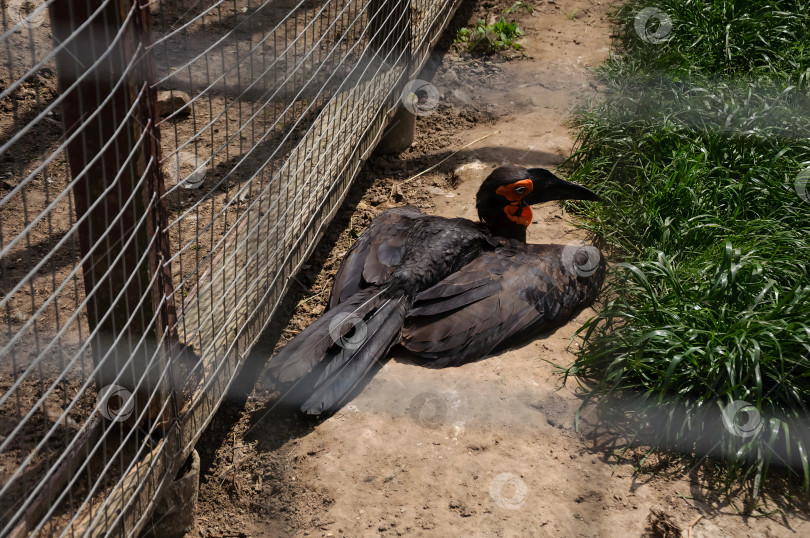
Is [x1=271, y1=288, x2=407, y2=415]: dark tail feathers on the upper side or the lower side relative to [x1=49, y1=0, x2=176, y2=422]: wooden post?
lower

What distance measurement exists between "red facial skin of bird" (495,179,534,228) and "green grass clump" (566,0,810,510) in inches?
15.3

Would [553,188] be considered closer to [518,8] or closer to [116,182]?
[116,182]

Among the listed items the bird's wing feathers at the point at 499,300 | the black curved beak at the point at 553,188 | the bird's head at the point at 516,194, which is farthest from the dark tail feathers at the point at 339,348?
the black curved beak at the point at 553,188

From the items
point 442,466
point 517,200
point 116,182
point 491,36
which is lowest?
point 442,466

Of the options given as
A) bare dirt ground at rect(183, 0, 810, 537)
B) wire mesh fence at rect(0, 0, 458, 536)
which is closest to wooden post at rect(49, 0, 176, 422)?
wire mesh fence at rect(0, 0, 458, 536)

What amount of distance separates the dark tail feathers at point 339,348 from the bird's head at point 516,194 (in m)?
0.96

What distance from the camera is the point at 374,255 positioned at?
400cm

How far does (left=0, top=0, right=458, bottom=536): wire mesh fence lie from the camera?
1978mm

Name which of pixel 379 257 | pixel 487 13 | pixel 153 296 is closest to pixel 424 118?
pixel 487 13

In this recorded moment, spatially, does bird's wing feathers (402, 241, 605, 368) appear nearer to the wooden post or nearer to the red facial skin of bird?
the red facial skin of bird

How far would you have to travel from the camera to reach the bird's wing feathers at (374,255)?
385 centimetres

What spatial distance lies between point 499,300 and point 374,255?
686 millimetres

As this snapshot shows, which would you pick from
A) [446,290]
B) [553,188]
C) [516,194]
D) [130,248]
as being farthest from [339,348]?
[553,188]

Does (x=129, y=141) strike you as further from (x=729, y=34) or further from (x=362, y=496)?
(x=729, y=34)
